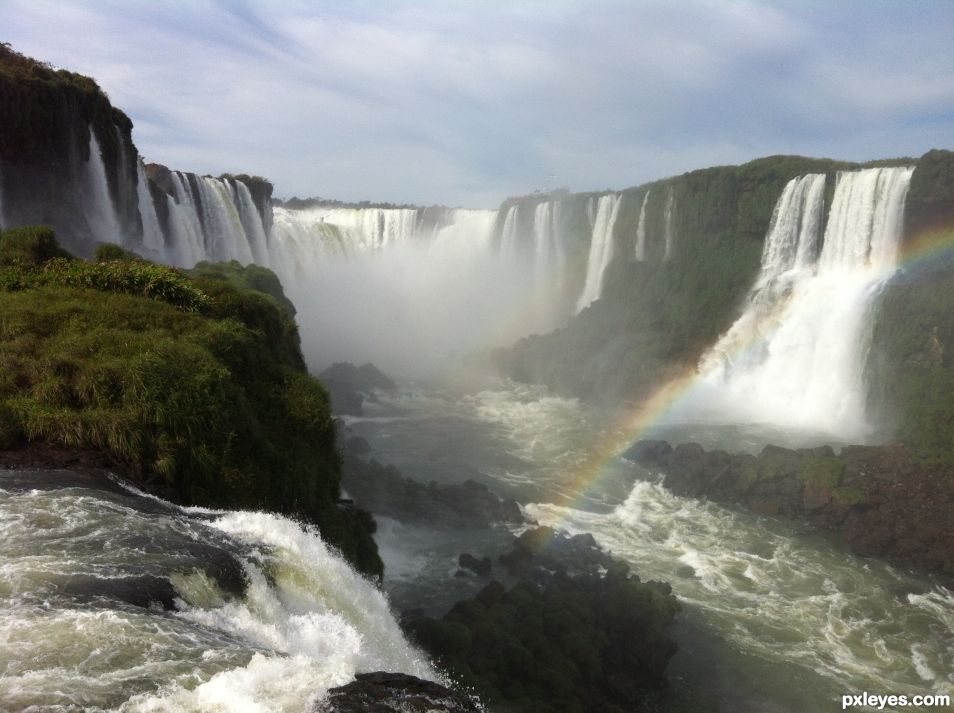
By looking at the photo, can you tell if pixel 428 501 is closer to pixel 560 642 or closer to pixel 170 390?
pixel 560 642

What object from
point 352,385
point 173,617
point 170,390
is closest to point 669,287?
point 352,385

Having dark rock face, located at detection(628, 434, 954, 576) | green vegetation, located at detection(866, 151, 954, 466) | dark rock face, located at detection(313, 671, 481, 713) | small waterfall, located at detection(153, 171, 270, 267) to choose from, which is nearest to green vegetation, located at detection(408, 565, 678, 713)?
dark rock face, located at detection(313, 671, 481, 713)

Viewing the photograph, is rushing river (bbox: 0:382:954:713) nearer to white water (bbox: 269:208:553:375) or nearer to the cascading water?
the cascading water

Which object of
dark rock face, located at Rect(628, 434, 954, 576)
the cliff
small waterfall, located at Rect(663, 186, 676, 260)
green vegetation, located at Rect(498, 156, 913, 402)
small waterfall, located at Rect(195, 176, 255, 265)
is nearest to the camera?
dark rock face, located at Rect(628, 434, 954, 576)

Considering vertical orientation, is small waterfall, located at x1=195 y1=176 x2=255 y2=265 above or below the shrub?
above

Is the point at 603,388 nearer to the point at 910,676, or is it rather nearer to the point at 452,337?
the point at 452,337

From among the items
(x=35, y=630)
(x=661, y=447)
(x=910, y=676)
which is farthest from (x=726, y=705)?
(x=661, y=447)
